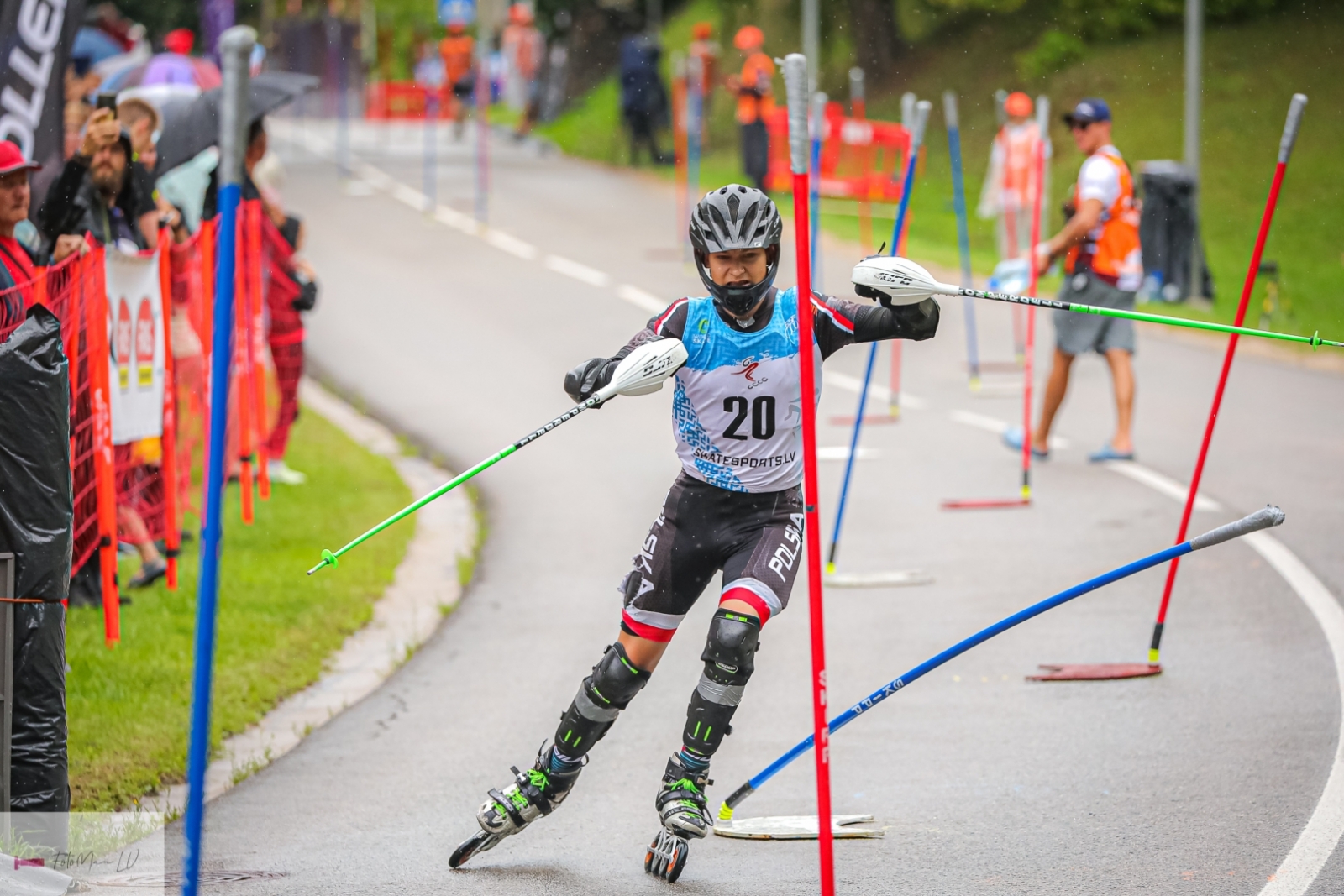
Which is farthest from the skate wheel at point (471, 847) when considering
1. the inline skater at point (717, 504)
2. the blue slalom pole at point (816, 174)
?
the blue slalom pole at point (816, 174)

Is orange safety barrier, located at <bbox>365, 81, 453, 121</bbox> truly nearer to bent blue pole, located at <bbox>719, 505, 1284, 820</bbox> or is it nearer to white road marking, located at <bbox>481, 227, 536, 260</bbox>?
white road marking, located at <bbox>481, 227, 536, 260</bbox>

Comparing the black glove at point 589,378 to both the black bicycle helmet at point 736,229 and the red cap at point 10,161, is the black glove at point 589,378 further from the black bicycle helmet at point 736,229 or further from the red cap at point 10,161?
the red cap at point 10,161

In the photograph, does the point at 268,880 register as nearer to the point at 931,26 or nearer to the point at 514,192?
the point at 514,192

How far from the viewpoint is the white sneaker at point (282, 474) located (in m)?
11.7

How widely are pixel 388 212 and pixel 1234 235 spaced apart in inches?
480

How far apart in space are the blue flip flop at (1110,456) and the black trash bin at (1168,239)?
721cm

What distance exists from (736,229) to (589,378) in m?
0.62

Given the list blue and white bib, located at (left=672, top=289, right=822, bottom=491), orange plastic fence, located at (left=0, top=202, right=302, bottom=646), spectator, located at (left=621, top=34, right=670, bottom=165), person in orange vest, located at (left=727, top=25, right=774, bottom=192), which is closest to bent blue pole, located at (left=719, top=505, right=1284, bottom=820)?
blue and white bib, located at (left=672, top=289, right=822, bottom=491)

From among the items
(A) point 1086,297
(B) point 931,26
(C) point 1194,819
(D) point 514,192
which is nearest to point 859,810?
(C) point 1194,819

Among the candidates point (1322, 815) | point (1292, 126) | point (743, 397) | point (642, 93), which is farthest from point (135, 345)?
point (642, 93)

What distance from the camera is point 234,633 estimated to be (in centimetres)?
823

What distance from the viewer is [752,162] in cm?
2447

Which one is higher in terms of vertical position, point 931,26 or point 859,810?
point 931,26

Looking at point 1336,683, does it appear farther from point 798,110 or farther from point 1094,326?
point 1094,326
